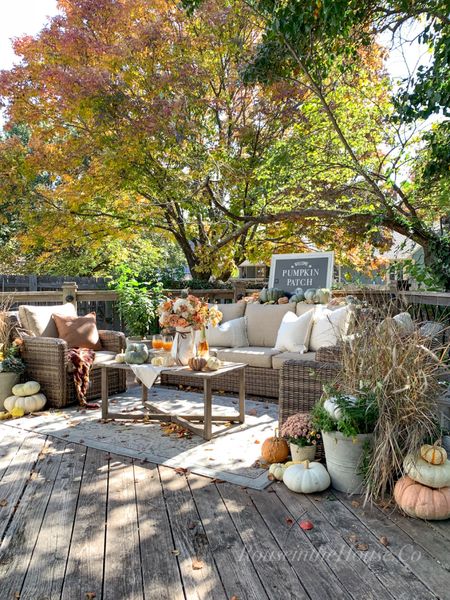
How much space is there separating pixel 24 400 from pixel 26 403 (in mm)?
37

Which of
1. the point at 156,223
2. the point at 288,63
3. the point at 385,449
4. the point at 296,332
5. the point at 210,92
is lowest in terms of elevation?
the point at 385,449

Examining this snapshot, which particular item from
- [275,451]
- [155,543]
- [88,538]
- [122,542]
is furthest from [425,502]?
[88,538]

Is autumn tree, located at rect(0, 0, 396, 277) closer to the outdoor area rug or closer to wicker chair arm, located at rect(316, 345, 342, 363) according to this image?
the outdoor area rug

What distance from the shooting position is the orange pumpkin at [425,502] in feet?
7.00

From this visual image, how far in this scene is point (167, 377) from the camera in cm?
514

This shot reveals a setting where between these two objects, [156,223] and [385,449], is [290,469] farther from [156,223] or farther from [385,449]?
[156,223]

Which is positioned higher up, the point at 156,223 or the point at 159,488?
the point at 156,223

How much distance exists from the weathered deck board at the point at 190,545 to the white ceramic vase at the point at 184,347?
1.09 metres

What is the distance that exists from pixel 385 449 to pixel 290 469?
1.76 ft

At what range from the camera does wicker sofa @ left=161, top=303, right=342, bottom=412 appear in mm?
2990

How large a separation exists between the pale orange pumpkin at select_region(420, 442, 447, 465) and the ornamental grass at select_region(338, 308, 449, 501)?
5 cm

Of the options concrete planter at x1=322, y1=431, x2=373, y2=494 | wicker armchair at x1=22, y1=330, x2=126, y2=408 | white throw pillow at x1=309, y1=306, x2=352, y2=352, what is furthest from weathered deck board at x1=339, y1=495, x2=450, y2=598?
wicker armchair at x1=22, y1=330, x2=126, y2=408

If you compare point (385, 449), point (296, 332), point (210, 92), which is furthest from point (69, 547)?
point (210, 92)

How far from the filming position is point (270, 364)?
→ 4.50 metres
